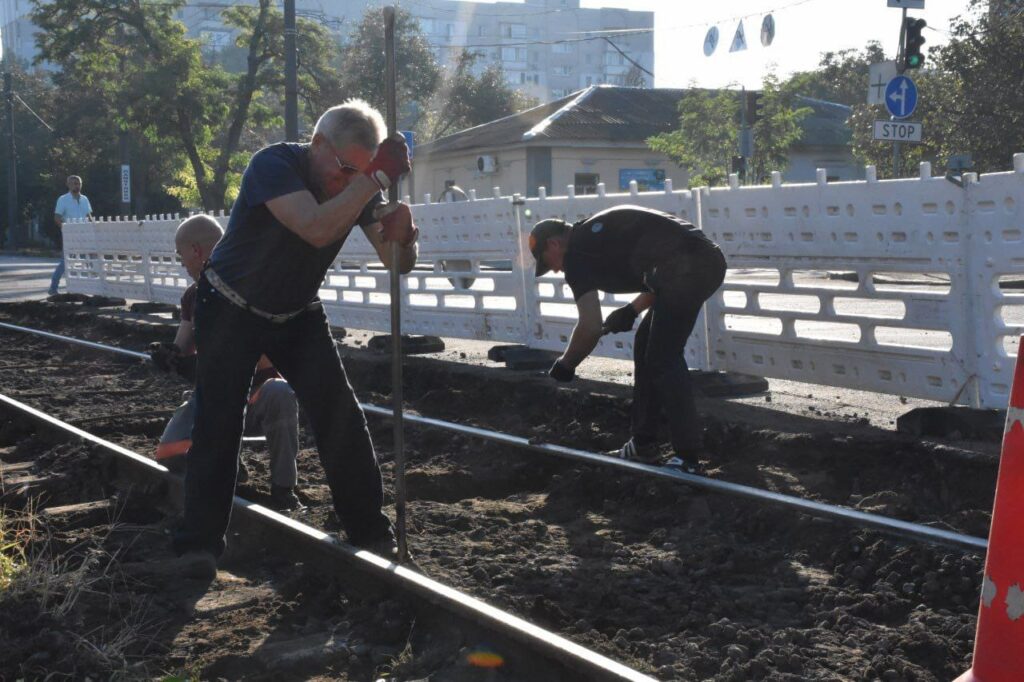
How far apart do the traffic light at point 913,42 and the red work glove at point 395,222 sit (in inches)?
666

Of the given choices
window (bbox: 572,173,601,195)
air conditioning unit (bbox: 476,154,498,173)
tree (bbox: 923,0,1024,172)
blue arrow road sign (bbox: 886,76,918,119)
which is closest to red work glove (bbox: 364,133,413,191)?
blue arrow road sign (bbox: 886,76,918,119)

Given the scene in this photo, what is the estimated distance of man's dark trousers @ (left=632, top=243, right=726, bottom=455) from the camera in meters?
6.39

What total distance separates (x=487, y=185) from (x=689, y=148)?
31.2 ft

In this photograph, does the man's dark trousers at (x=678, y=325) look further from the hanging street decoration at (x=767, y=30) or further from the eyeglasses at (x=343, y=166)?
the hanging street decoration at (x=767, y=30)

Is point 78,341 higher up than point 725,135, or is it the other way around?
point 725,135

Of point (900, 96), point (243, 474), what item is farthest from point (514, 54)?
point (243, 474)

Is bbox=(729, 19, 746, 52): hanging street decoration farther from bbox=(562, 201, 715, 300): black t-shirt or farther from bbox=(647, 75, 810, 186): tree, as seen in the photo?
bbox=(562, 201, 715, 300): black t-shirt

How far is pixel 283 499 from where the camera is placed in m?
6.05

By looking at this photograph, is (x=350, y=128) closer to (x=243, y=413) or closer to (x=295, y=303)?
(x=295, y=303)

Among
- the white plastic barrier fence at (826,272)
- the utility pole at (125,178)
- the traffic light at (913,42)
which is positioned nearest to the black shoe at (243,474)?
the white plastic barrier fence at (826,272)

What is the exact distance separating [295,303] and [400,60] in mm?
67938

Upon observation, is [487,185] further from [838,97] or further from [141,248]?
[838,97]

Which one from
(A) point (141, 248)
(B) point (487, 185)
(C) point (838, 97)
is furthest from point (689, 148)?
(C) point (838, 97)

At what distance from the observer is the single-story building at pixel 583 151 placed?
44750mm
